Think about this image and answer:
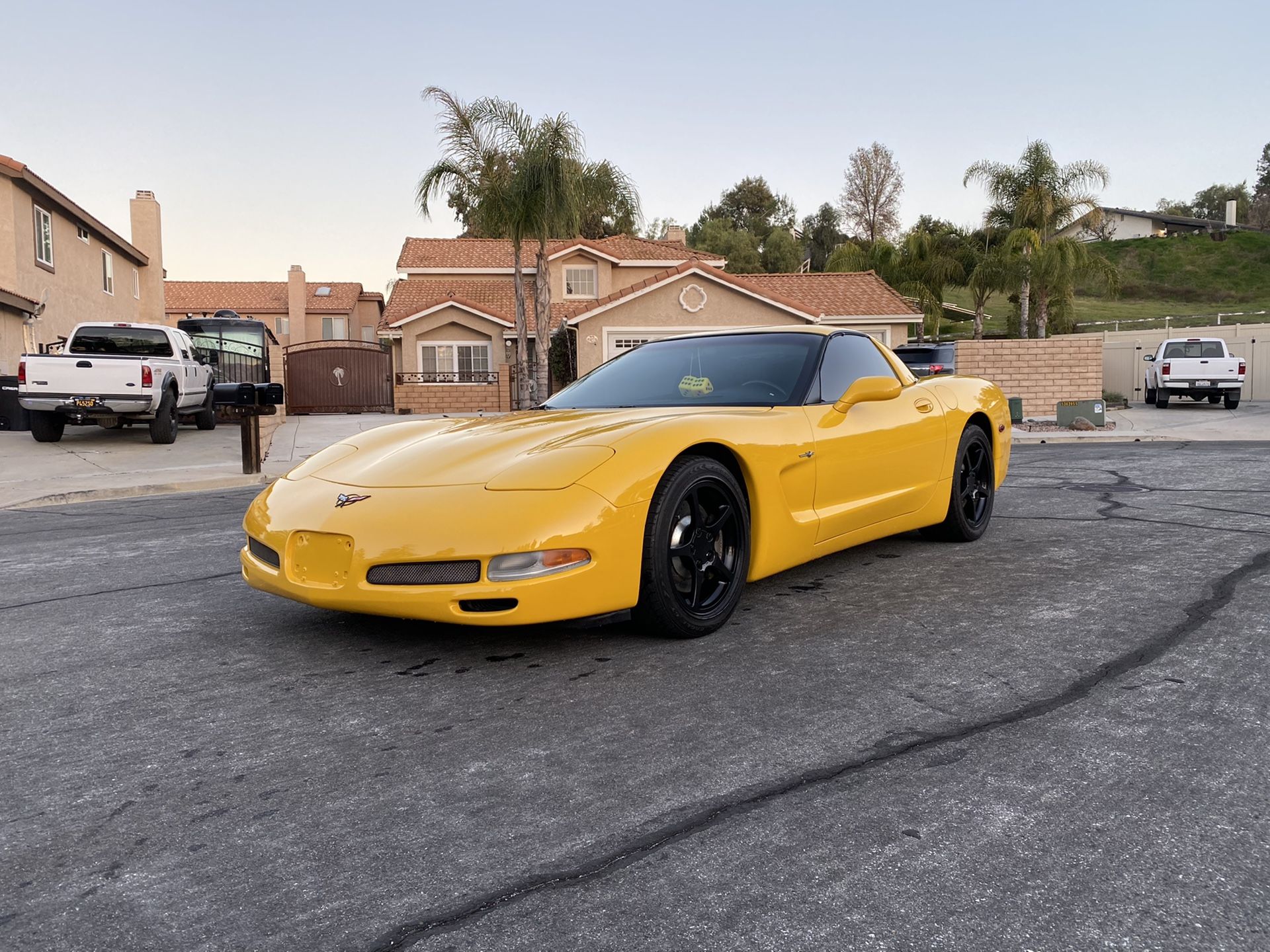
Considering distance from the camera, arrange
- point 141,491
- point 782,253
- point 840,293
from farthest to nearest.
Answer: point 782,253 < point 840,293 < point 141,491

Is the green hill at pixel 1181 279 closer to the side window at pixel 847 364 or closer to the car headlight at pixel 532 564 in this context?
the side window at pixel 847 364

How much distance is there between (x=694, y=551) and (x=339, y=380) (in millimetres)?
28840

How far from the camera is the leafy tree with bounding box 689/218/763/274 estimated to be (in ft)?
199

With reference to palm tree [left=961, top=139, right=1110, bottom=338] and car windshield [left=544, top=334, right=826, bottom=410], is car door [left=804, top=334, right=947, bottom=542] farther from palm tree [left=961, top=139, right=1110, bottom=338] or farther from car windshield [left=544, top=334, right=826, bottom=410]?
palm tree [left=961, top=139, right=1110, bottom=338]

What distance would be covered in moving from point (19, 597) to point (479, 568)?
9.83 feet

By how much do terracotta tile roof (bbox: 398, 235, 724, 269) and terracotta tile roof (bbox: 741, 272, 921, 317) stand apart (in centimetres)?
426

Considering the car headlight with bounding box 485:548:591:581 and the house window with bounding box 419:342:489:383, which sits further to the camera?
the house window with bounding box 419:342:489:383

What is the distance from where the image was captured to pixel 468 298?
35500mm

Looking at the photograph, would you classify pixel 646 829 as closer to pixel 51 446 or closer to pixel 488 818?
pixel 488 818

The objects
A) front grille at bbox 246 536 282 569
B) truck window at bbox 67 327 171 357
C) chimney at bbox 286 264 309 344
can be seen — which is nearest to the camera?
front grille at bbox 246 536 282 569

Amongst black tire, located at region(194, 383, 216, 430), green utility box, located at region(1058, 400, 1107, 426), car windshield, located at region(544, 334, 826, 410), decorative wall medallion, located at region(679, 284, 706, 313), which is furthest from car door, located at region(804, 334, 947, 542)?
decorative wall medallion, located at region(679, 284, 706, 313)

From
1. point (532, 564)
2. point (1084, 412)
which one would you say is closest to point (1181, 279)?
point (1084, 412)

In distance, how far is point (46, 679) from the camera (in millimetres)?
3670

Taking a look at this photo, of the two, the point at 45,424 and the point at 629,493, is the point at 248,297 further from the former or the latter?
the point at 629,493
